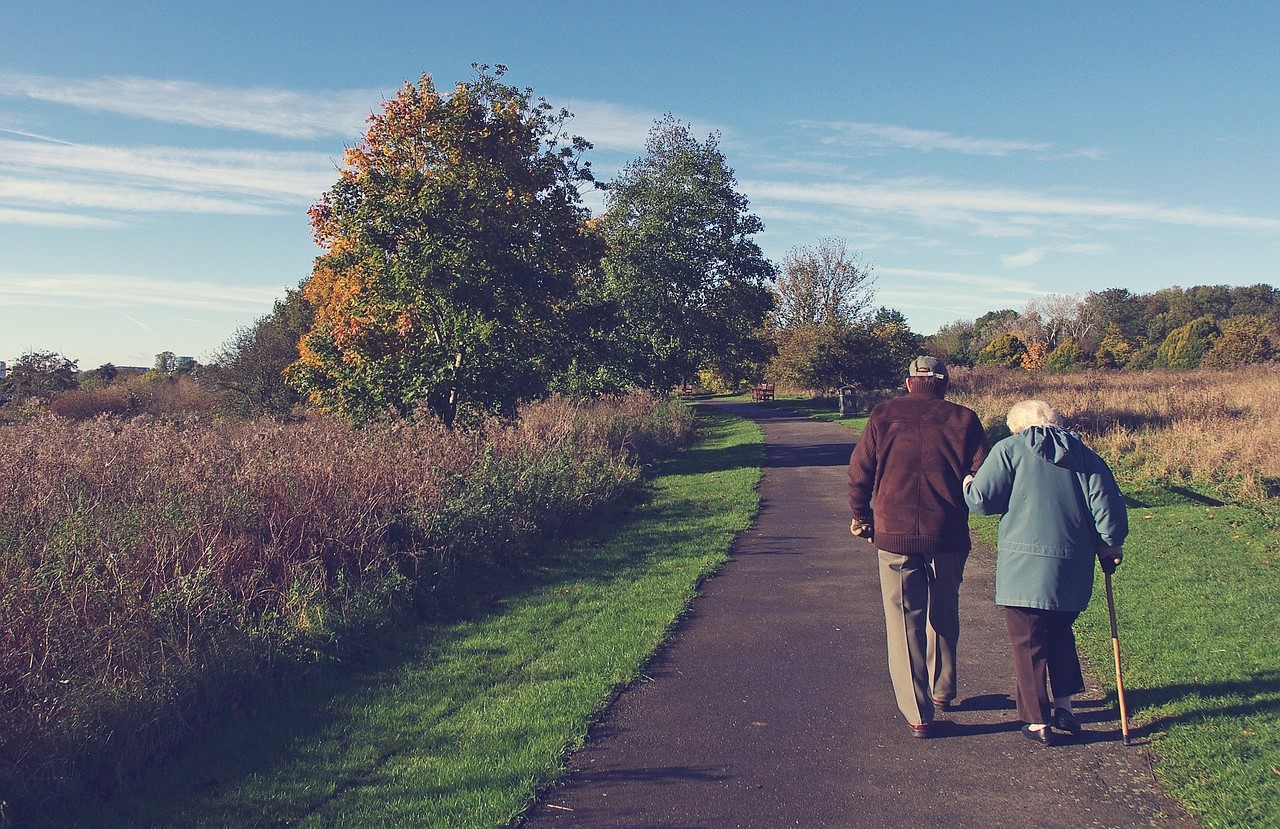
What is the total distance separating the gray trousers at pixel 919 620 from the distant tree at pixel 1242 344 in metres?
45.2

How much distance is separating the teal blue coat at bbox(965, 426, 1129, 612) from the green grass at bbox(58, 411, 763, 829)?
265 centimetres

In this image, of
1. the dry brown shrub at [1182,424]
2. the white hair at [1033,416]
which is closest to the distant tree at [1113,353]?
the dry brown shrub at [1182,424]

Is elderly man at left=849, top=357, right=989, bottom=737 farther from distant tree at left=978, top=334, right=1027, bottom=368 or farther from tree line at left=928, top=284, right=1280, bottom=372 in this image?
distant tree at left=978, top=334, right=1027, bottom=368

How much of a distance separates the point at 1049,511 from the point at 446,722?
3717 mm

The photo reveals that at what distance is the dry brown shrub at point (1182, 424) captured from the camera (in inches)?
553

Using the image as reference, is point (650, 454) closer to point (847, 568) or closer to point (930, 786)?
point (847, 568)

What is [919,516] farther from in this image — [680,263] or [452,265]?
[680,263]

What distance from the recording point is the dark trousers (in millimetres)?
4941

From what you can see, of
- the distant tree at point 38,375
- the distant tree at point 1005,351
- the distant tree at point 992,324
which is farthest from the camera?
the distant tree at point 992,324

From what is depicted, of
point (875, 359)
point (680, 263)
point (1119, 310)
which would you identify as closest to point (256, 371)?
point (680, 263)

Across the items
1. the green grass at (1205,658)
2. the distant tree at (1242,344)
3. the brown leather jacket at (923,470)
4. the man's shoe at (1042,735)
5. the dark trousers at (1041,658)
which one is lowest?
the green grass at (1205,658)

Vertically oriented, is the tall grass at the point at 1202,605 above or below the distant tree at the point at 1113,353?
below

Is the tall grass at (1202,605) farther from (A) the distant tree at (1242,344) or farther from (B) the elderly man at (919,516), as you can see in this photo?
(A) the distant tree at (1242,344)

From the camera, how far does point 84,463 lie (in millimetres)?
8195
